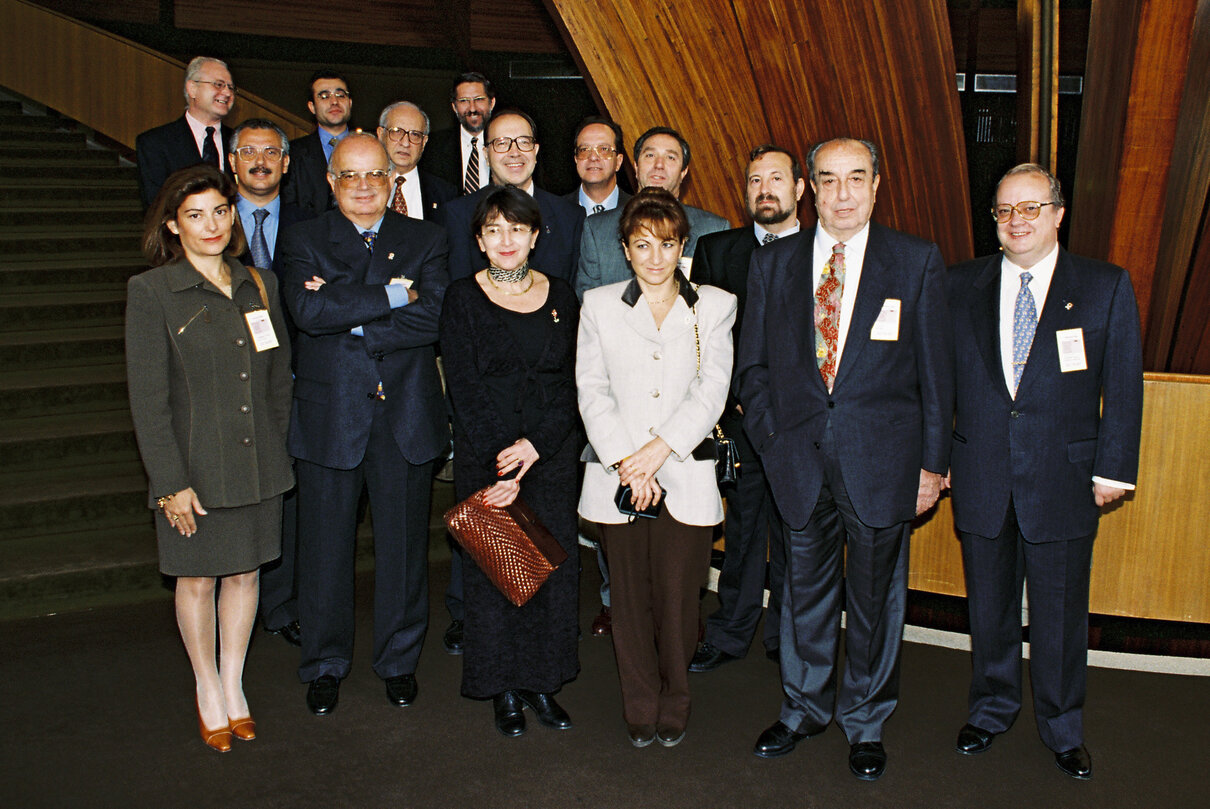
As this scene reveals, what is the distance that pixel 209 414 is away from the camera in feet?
9.37

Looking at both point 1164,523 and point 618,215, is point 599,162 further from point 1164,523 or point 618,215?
point 1164,523

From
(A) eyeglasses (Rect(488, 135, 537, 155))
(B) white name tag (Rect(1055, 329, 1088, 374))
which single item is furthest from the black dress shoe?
(A) eyeglasses (Rect(488, 135, 537, 155))

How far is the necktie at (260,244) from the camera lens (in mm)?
3688

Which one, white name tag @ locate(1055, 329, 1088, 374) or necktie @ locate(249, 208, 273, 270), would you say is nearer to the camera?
white name tag @ locate(1055, 329, 1088, 374)

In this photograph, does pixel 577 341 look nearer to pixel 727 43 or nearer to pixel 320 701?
pixel 320 701

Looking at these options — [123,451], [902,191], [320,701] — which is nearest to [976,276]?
[902,191]

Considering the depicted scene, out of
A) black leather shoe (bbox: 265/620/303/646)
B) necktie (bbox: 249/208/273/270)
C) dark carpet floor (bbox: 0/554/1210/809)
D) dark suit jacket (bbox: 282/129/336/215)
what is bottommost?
dark carpet floor (bbox: 0/554/1210/809)

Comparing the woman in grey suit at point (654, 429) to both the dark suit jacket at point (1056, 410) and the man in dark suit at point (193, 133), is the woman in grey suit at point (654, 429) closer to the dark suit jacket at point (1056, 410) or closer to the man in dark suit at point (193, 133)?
the dark suit jacket at point (1056, 410)

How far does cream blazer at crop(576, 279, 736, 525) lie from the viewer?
113 inches

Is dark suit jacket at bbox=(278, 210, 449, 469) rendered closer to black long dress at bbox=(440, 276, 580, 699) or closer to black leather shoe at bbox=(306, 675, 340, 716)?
black long dress at bbox=(440, 276, 580, 699)

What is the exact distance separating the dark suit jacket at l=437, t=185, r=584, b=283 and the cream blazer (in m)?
0.73

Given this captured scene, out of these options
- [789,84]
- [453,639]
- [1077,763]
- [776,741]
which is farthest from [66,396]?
[1077,763]

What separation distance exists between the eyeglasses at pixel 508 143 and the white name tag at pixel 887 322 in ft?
4.89

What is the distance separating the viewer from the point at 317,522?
326 centimetres
